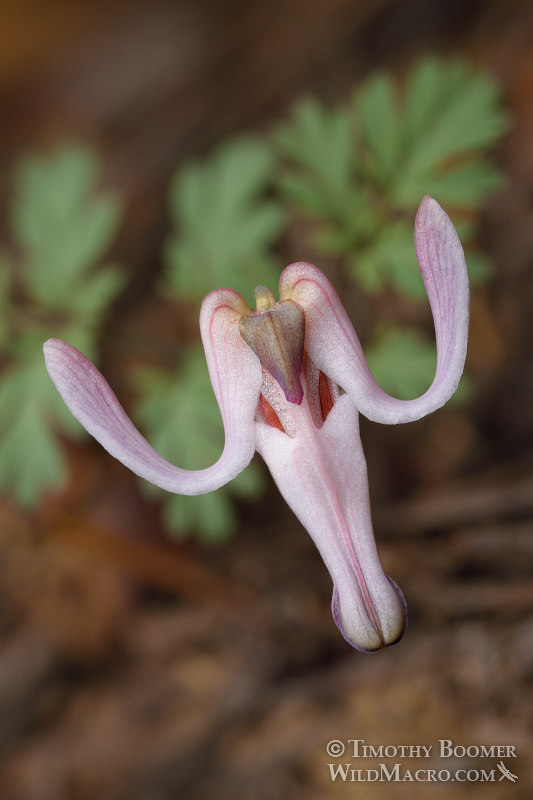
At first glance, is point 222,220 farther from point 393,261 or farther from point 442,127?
point 442,127

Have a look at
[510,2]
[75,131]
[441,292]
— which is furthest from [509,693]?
[75,131]

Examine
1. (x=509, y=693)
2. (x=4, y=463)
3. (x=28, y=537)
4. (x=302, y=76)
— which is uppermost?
(x=302, y=76)

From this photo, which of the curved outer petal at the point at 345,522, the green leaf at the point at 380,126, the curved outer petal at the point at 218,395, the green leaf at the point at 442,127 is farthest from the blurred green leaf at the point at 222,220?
the curved outer petal at the point at 345,522

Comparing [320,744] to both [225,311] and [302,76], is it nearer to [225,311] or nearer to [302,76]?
[225,311]

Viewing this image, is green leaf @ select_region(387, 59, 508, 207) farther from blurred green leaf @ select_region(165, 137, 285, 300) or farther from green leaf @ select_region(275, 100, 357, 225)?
blurred green leaf @ select_region(165, 137, 285, 300)

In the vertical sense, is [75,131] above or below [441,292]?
above

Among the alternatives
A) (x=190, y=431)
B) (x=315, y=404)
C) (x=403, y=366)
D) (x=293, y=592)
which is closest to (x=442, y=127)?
(x=403, y=366)

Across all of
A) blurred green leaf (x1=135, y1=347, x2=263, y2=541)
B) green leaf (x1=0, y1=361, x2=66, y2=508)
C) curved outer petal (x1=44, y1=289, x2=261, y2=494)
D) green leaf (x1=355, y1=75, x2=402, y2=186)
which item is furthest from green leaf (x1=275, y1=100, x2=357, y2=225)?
curved outer petal (x1=44, y1=289, x2=261, y2=494)
